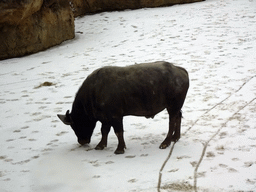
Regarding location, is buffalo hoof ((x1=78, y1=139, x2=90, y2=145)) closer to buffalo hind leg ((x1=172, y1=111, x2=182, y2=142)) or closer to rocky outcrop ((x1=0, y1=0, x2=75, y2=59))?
buffalo hind leg ((x1=172, y1=111, x2=182, y2=142))

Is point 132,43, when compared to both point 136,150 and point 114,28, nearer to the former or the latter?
point 114,28

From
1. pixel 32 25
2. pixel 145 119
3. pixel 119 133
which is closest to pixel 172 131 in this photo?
pixel 119 133

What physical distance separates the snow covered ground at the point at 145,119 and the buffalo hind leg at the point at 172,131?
0.11 meters

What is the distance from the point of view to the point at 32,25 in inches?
489

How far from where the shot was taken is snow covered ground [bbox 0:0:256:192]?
472 centimetres

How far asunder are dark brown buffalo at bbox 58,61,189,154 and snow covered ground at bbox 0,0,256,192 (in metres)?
0.54

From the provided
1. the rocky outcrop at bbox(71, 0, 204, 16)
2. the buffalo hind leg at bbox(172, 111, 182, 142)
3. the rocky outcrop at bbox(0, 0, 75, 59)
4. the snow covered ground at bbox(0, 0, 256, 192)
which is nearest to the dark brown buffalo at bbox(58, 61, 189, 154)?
the buffalo hind leg at bbox(172, 111, 182, 142)

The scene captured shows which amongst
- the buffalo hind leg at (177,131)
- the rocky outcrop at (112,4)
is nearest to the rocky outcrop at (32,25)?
the rocky outcrop at (112,4)

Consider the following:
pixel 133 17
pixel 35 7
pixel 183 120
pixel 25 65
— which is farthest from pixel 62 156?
pixel 133 17

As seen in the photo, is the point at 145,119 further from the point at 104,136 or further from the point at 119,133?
the point at 119,133

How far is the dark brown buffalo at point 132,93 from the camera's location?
5.51m

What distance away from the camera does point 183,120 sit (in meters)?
6.84

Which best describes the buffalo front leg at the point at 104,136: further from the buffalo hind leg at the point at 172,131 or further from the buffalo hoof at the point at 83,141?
the buffalo hind leg at the point at 172,131

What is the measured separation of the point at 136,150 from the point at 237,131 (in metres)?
1.62
